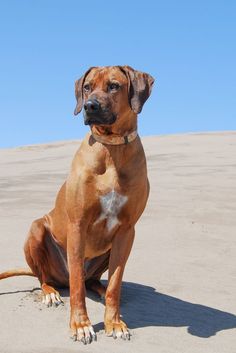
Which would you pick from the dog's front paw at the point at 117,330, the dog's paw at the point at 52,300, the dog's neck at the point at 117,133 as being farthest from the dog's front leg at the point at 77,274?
the dog's neck at the point at 117,133

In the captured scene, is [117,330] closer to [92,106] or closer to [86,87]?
[92,106]

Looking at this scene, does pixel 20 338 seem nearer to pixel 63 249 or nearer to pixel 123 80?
pixel 63 249

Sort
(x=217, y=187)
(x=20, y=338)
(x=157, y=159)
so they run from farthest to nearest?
1. (x=157, y=159)
2. (x=217, y=187)
3. (x=20, y=338)

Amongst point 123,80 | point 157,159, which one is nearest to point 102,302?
point 123,80

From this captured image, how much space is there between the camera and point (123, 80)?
4.15 metres

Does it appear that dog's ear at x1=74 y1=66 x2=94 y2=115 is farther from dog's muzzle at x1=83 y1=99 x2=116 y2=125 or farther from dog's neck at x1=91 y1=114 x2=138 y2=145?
dog's muzzle at x1=83 y1=99 x2=116 y2=125

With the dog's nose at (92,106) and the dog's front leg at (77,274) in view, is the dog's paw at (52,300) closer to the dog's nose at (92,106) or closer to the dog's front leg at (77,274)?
the dog's front leg at (77,274)

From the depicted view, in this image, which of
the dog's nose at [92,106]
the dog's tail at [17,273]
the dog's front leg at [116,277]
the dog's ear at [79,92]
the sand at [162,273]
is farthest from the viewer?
the dog's tail at [17,273]

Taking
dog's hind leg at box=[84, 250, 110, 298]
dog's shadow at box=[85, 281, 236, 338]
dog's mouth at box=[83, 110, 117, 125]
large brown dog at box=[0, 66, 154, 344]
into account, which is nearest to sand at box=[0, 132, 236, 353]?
dog's shadow at box=[85, 281, 236, 338]

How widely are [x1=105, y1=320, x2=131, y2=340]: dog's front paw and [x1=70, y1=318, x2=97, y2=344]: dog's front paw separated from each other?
0.39 ft

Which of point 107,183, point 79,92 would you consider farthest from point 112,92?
point 107,183

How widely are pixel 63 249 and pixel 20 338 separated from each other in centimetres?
99

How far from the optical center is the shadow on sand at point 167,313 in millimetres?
4406

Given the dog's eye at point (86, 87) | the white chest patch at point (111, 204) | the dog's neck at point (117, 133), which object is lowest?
the white chest patch at point (111, 204)
